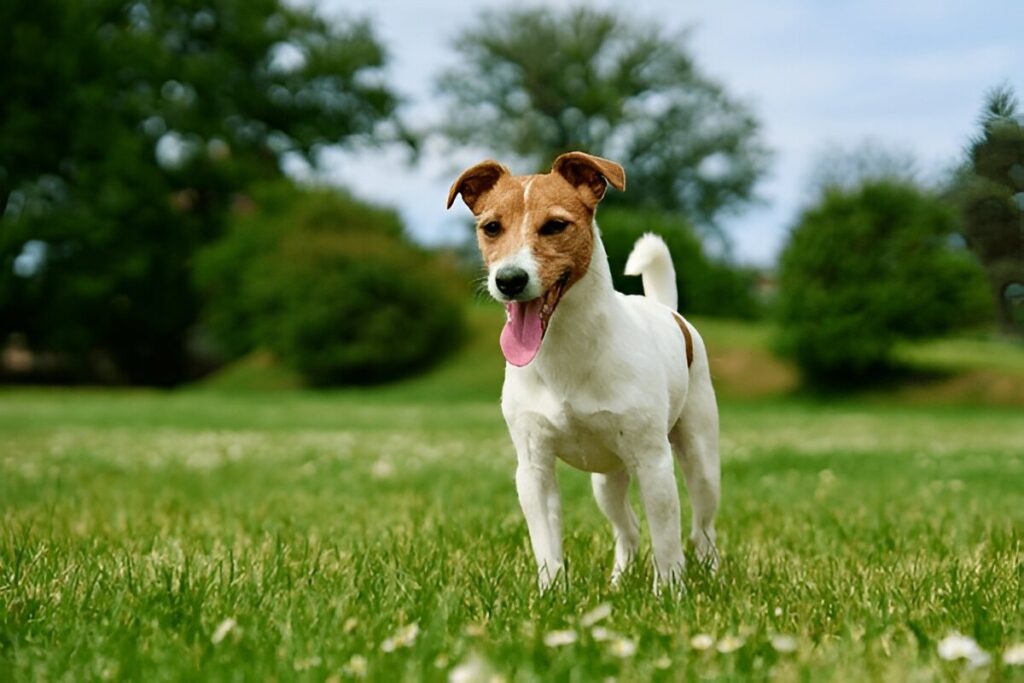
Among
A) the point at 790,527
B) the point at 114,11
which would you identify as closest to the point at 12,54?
the point at 114,11

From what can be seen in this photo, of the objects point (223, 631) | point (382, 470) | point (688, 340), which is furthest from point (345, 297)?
point (223, 631)

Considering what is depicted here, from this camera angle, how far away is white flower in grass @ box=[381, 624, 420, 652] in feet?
8.91

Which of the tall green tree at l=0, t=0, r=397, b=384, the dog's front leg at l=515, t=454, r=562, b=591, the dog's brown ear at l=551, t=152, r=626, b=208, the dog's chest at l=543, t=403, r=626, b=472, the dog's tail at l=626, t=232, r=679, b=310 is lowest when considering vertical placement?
the dog's front leg at l=515, t=454, r=562, b=591

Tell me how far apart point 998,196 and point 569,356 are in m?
1.83

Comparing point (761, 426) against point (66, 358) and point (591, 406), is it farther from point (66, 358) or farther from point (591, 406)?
point (66, 358)

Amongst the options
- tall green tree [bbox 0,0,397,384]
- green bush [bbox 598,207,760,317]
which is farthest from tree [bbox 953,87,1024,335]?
tall green tree [bbox 0,0,397,384]

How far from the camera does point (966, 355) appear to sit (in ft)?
95.4

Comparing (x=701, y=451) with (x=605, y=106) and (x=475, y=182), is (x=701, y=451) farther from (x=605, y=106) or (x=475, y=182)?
(x=605, y=106)

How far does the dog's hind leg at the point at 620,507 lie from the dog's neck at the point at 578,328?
0.78 m

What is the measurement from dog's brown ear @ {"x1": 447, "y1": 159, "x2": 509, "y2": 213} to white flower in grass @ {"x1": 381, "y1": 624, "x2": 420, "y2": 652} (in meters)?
1.54

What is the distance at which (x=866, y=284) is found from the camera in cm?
2558

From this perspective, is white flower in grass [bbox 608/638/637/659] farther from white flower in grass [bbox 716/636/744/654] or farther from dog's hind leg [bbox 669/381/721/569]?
dog's hind leg [bbox 669/381/721/569]

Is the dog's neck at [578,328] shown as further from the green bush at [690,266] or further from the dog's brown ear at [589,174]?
the green bush at [690,266]

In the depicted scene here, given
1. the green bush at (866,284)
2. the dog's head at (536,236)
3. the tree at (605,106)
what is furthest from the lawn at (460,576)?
the tree at (605,106)
